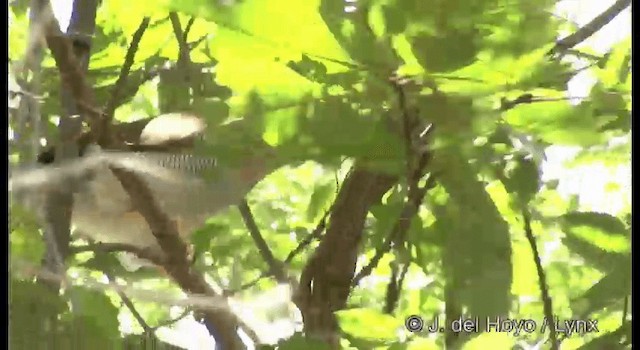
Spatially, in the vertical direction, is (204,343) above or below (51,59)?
below

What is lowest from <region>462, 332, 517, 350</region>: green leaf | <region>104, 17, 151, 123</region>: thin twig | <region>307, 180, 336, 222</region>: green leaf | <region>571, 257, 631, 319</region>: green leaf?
<region>462, 332, 517, 350</region>: green leaf

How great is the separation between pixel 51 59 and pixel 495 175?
0.61 feet

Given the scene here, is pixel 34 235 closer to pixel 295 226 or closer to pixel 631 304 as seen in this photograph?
pixel 295 226

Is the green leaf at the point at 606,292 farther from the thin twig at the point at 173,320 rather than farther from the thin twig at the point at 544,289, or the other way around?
the thin twig at the point at 173,320

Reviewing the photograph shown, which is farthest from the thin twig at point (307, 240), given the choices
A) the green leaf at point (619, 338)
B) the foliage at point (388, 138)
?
the green leaf at point (619, 338)

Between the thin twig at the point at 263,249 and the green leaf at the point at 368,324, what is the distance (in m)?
0.03

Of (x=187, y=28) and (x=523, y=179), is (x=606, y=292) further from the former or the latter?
(x=187, y=28)

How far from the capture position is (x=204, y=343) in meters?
0.26

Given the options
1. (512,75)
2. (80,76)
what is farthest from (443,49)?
(80,76)

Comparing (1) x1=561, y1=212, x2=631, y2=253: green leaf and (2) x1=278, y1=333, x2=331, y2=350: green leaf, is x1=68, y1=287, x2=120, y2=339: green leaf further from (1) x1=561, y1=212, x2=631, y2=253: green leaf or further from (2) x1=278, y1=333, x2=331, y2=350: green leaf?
(1) x1=561, y1=212, x2=631, y2=253: green leaf

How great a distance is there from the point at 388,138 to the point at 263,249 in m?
0.07

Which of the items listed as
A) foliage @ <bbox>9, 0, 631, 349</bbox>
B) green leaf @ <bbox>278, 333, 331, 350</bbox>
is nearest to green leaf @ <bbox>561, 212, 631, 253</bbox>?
foliage @ <bbox>9, 0, 631, 349</bbox>

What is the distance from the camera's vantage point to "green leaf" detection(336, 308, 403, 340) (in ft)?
0.79

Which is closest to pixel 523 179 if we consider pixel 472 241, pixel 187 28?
pixel 472 241
